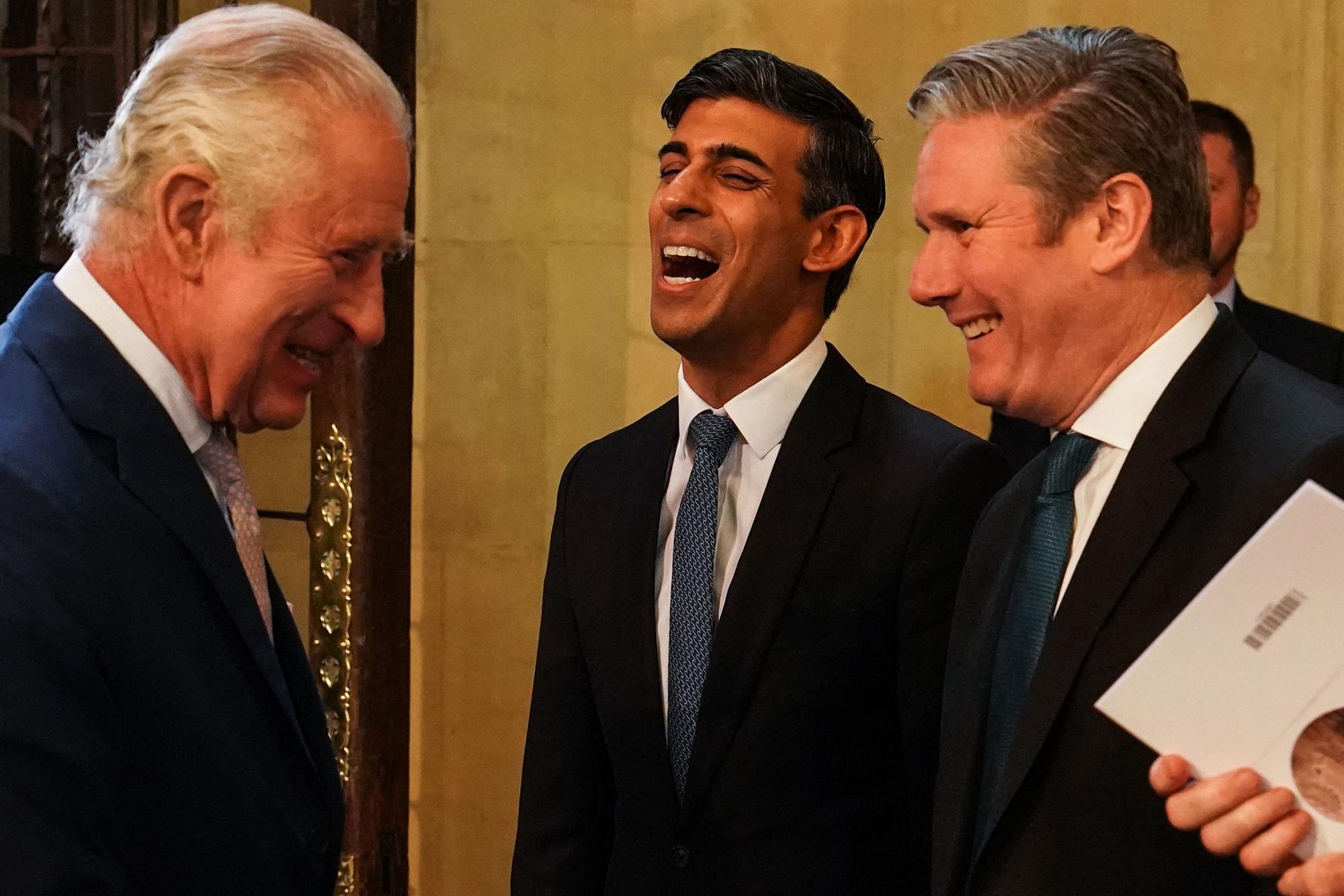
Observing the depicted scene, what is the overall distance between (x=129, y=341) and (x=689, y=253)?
99 cm

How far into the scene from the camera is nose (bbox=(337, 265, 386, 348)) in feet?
5.65

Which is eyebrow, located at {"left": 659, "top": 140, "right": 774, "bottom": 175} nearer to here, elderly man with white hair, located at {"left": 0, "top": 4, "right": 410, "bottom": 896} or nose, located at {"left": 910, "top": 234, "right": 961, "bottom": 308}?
nose, located at {"left": 910, "top": 234, "right": 961, "bottom": 308}

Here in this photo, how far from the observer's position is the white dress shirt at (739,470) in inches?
85.6

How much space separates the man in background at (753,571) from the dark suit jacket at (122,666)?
24.4 inches

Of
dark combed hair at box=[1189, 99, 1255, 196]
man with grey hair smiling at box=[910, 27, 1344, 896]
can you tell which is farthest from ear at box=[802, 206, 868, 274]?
A: dark combed hair at box=[1189, 99, 1255, 196]

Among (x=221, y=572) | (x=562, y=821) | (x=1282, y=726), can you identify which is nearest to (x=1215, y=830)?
(x=1282, y=726)

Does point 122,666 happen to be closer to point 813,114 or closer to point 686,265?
point 686,265

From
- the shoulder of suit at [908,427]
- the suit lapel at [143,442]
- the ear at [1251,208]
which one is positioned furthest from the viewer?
the ear at [1251,208]

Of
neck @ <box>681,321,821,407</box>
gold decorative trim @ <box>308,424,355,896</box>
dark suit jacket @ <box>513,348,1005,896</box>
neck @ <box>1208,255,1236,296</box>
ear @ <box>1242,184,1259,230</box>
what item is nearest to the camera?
dark suit jacket @ <box>513,348,1005,896</box>

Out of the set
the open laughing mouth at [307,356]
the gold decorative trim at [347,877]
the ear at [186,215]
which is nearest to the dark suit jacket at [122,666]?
the ear at [186,215]

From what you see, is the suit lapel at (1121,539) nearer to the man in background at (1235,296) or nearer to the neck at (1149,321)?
the neck at (1149,321)

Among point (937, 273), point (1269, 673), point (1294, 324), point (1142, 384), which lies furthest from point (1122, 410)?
point (1294, 324)

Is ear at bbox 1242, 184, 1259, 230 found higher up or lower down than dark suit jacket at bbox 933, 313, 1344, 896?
higher up

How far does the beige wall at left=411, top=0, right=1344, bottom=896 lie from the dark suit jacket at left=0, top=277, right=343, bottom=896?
237cm
